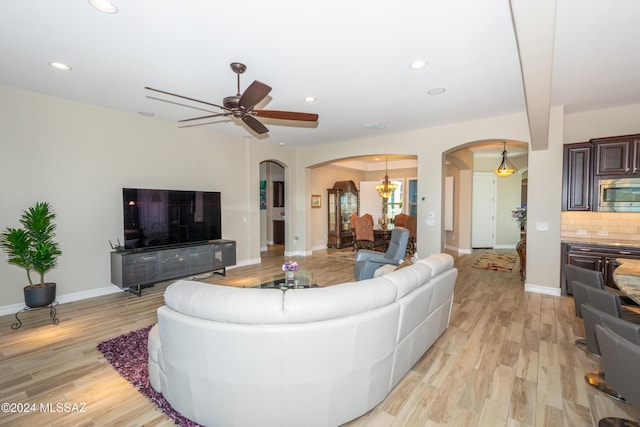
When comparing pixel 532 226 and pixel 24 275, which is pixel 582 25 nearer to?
pixel 532 226

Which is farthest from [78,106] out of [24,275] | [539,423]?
[539,423]

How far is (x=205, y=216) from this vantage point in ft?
18.7

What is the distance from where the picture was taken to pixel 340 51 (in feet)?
9.34

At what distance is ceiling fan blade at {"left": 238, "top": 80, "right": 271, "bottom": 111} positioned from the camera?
2545 millimetres

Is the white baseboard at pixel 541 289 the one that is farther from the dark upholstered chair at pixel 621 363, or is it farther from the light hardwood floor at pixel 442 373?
the dark upholstered chair at pixel 621 363

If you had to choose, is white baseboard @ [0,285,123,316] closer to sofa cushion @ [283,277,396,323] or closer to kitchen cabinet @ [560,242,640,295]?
sofa cushion @ [283,277,396,323]

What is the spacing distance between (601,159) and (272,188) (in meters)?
8.01

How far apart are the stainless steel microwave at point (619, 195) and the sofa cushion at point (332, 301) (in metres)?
4.70

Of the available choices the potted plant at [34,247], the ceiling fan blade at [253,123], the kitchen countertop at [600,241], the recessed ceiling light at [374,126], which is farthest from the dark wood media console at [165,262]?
the kitchen countertop at [600,241]

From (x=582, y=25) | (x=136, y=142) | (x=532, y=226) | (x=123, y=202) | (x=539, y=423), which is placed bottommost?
(x=539, y=423)

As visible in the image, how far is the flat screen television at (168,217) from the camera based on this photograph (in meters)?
4.67

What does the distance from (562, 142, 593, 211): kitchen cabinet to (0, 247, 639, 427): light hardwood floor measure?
1.56 metres

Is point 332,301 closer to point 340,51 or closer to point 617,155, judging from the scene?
point 340,51

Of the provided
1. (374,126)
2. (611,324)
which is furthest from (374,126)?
(611,324)
